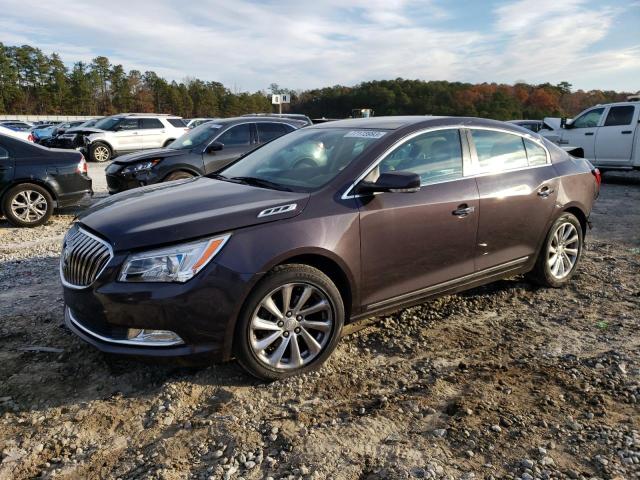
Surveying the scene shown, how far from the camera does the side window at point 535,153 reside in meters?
4.63

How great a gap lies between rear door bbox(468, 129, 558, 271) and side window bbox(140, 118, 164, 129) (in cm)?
1679

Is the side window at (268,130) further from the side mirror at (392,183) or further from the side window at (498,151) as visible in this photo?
the side mirror at (392,183)

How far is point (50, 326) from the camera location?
13.1ft

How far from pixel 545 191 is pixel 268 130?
6.07m

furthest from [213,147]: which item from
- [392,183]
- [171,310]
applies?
[171,310]

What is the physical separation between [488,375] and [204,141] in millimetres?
6864

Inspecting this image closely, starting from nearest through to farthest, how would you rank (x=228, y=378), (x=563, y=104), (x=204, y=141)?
(x=228, y=378) → (x=204, y=141) → (x=563, y=104)

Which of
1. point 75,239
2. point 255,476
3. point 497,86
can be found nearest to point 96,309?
point 75,239

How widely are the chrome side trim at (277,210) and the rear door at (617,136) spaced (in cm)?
1189

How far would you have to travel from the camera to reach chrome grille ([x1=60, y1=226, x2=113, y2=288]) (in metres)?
2.93

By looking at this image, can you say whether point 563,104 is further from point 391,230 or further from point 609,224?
point 391,230

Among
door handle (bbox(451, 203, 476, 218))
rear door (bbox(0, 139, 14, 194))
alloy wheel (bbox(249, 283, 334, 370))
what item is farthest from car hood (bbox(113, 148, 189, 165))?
alloy wheel (bbox(249, 283, 334, 370))

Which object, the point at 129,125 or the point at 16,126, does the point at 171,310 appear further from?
the point at 16,126

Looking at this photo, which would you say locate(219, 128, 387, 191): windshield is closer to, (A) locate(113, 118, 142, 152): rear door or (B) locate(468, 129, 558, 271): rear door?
(B) locate(468, 129, 558, 271): rear door
